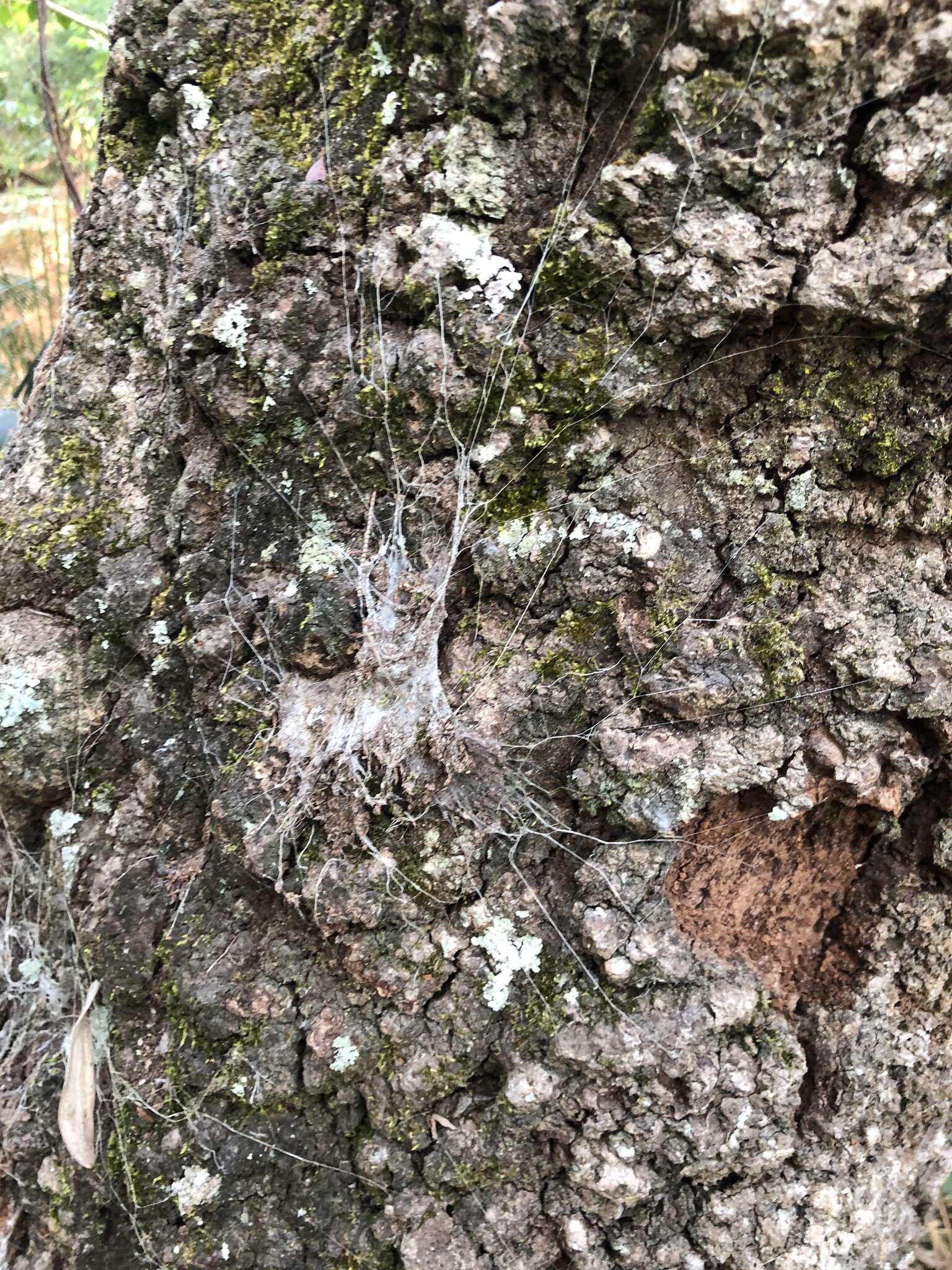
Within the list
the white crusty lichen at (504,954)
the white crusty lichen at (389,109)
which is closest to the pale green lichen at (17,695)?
the white crusty lichen at (504,954)

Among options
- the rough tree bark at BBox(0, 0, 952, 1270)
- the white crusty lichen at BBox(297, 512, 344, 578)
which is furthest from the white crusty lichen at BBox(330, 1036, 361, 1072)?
the white crusty lichen at BBox(297, 512, 344, 578)

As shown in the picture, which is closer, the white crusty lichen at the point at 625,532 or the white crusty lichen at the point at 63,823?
the white crusty lichen at the point at 625,532

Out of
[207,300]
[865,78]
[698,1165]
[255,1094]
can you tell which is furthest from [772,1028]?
[207,300]

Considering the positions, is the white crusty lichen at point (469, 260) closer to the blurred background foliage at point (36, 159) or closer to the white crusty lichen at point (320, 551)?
the white crusty lichen at point (320, 551)

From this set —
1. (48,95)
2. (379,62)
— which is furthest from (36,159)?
(379,62)

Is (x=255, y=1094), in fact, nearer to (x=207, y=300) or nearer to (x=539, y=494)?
(x=539, y=494)

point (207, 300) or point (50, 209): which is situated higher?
point (207, 300)
